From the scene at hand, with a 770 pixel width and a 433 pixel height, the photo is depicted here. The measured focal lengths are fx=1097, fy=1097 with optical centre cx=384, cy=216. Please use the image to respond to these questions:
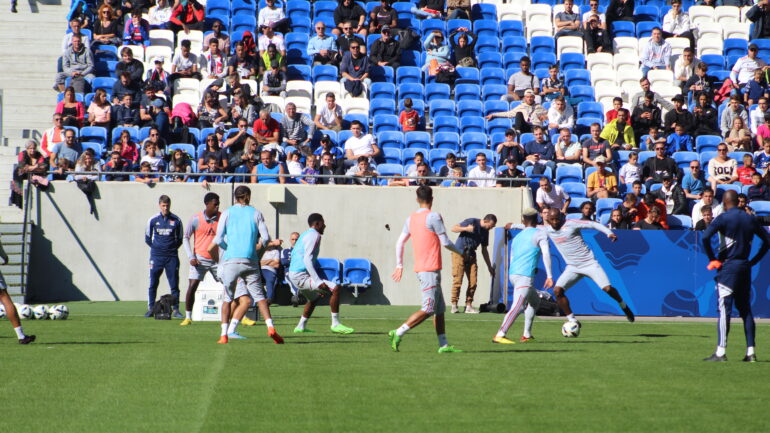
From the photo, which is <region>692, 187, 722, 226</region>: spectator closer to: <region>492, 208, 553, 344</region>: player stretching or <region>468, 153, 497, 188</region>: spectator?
<region>468, 153, 497, 188</region>: spectator

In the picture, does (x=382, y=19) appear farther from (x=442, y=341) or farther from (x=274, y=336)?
(x=442, y=341)

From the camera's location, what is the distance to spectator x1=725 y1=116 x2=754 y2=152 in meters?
25.9

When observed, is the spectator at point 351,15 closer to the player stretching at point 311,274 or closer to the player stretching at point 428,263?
the player stretching at point 311,274

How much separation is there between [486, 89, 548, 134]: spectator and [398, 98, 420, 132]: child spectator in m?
1.90

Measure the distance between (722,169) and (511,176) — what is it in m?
4.83

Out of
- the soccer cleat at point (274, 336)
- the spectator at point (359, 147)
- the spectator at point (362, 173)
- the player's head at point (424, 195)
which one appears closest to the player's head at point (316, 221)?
the soccer cleat at point (274, 336)

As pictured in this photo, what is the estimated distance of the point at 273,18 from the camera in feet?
94.0

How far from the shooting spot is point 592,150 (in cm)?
2514

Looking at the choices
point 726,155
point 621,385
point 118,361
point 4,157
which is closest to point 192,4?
point 4,157

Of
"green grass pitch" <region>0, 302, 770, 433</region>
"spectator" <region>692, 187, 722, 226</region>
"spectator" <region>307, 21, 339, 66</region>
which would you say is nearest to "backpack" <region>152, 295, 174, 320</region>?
"green grass pitch" <region>0, 302, 770, 433</region>

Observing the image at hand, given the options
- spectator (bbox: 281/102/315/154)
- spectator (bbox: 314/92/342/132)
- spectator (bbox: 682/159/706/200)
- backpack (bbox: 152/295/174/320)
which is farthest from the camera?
spectator (bbox: 314/92/342/132)

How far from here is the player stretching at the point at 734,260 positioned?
39.5ft

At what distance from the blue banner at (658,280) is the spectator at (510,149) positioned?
3.68 meters

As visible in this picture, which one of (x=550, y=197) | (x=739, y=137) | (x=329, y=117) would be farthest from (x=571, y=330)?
(x=739, y=137)
